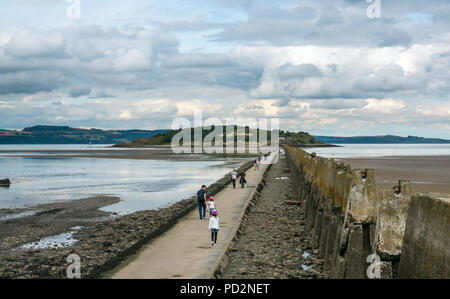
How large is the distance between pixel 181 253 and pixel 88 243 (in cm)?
564

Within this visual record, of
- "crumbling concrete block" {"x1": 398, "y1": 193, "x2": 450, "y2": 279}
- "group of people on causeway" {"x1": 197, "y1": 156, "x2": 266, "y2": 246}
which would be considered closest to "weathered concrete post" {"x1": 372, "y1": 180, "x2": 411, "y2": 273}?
"crumbling concrete block" {"x1": 398, "y1": 193, "x2": 450, "y2": 279}

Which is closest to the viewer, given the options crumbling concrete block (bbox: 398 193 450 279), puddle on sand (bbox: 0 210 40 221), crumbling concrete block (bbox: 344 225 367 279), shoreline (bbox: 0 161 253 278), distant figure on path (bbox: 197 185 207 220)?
crumbling concrete block (bbox: 398 193 450 279)

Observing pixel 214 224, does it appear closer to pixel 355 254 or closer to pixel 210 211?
pixel 210 211

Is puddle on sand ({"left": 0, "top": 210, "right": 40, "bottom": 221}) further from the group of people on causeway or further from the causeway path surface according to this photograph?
the group of people on causeway

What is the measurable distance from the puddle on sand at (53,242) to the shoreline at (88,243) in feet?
1.17

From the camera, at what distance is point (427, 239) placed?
573 cm

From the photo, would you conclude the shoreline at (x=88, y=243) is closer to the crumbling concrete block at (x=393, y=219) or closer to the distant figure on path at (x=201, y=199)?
the distant figure on path at (x=201, y=199)

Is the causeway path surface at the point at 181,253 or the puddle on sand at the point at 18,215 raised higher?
the causeway path surface at the point at 181,253

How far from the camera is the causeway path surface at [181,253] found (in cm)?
1296

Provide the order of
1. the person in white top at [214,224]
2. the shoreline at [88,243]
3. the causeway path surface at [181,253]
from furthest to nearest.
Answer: the person in white top at [214,224], the shoreline at [88,243], the causeway path surface at [181,253]

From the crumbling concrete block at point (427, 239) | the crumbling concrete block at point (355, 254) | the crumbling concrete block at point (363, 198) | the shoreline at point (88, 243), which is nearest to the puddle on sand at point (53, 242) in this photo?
the shoreline at point (88, 243)

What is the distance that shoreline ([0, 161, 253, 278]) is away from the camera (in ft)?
48.5

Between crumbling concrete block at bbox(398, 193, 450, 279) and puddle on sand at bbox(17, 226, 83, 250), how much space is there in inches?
621

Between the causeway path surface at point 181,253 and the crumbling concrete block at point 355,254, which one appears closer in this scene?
the crumbling concrete block at point 355,254
